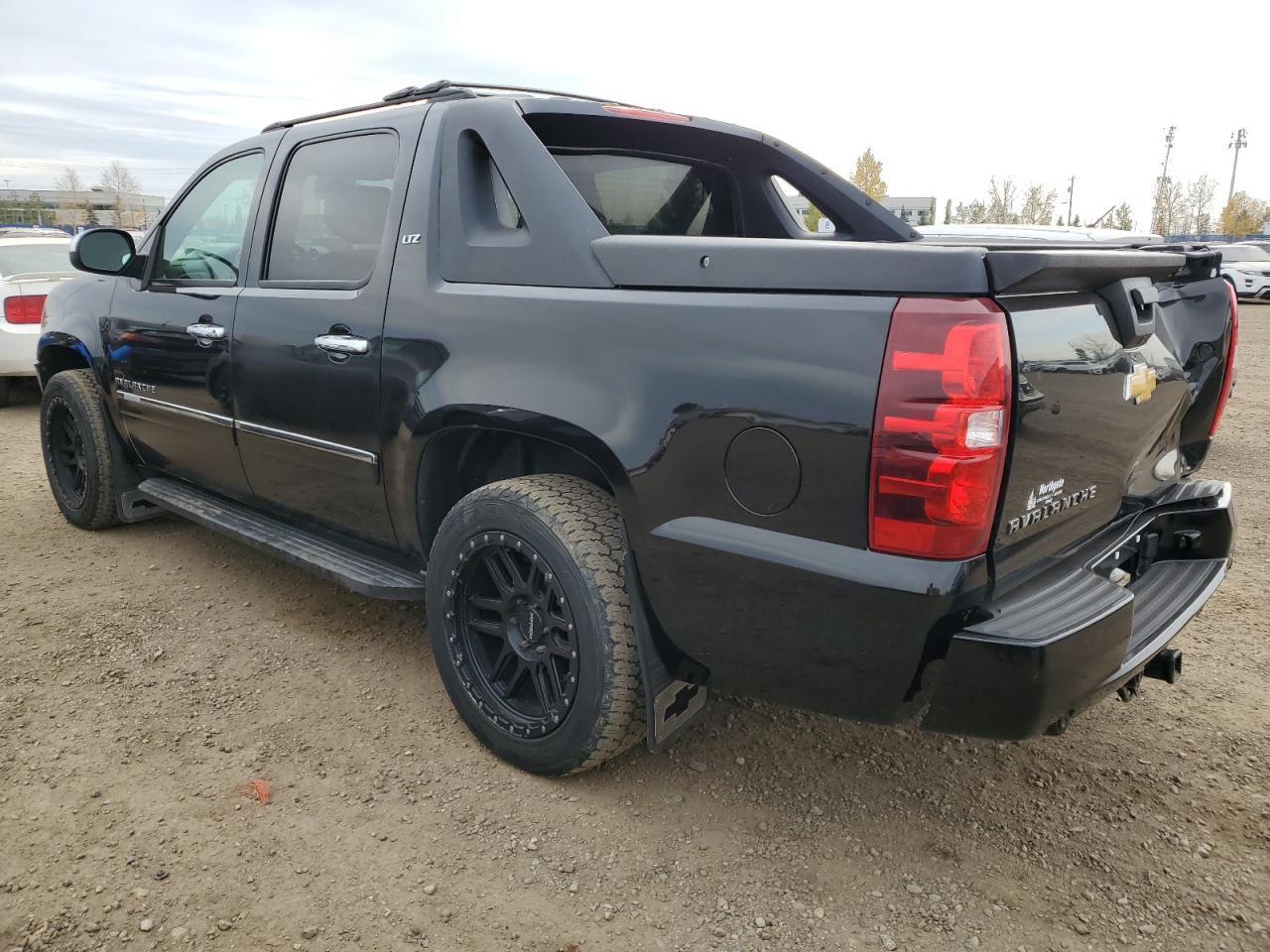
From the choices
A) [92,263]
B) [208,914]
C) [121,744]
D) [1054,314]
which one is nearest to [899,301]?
[1054,314]

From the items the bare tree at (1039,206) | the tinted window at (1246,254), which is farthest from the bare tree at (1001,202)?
the tinted window at (1246,254)

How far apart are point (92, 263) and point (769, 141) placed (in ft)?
9.39

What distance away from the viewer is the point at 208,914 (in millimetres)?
2102

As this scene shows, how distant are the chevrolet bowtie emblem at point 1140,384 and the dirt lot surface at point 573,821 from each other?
1118mm

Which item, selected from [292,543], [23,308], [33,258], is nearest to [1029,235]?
[292,543]

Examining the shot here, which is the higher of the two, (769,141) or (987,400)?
(769,141)

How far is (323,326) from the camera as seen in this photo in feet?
9.63

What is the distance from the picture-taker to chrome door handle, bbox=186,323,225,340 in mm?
3361

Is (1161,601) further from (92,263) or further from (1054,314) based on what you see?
(92,263)

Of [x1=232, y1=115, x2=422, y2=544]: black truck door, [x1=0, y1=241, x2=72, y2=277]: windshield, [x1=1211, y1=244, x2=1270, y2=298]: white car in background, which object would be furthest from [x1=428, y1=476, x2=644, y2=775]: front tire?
[x1=1211, y1=244, x2=1270, y2=298]: white car in background

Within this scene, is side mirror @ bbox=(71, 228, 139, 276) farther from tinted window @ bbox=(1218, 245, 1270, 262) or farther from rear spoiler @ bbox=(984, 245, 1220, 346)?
tinted window @ bbox=(1218, 245, 1270, 262)

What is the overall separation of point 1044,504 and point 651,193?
179 cm

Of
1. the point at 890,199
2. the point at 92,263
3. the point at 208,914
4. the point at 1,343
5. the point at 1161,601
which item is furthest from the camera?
the point at 890,199

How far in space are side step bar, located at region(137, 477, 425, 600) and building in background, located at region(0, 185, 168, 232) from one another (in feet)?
274
